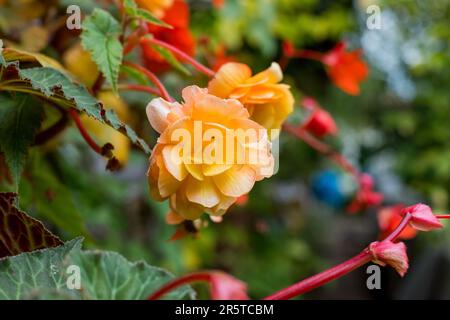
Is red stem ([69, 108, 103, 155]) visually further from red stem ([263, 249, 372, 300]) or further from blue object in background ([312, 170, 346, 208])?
blue object in background ([312, 170, 346, 208])

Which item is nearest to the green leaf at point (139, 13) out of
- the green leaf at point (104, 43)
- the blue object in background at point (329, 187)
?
the green leaf at point (104, 43)

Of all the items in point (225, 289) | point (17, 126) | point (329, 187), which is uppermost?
point (17, 126)

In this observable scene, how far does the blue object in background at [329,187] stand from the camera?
3.30 metres

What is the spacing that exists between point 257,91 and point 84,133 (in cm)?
13

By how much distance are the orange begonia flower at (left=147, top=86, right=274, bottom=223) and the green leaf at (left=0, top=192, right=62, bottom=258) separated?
7cm

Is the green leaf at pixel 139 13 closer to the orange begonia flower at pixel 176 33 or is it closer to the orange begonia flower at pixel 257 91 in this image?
the orange begonia flower at pixel 257 91

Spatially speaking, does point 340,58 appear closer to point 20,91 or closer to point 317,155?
point 20,91

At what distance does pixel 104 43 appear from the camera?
51 centimetres

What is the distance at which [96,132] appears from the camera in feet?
2.43

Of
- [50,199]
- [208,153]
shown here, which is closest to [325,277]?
[208,153]

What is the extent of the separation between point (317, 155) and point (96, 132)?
8.22 ft

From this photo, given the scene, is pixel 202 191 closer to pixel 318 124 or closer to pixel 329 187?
pixel 318 124

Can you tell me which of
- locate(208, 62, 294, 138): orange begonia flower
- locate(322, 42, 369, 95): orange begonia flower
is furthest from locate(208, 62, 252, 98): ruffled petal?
locate(322, 42, 369, 95): orange begonia flower

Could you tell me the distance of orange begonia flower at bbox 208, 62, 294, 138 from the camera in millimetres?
479
